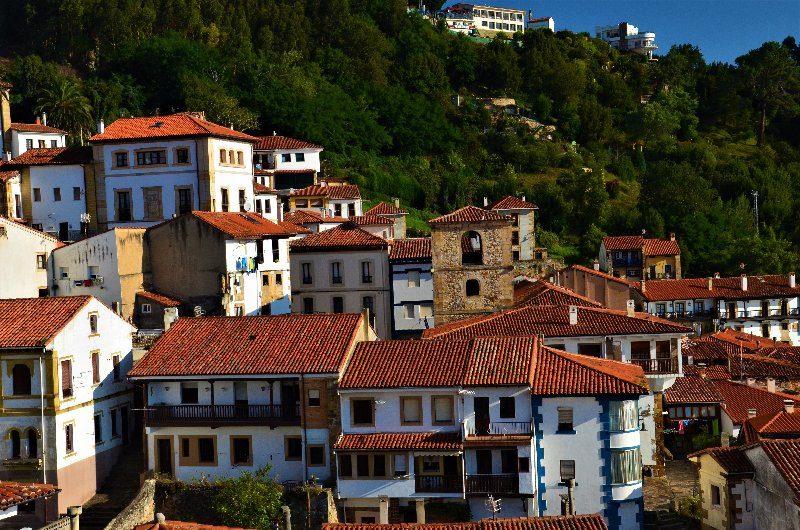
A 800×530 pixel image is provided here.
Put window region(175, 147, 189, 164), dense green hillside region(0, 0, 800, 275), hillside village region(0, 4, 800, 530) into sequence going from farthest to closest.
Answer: dense green hillside region(0, 0, 800, 275)
window region(175, 147, 189, 164)
hillside village region(0, 4, 800, 530)

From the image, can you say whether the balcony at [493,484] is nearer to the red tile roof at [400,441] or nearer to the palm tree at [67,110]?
the red tile roof at [400,441]

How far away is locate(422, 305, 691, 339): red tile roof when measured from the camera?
43484mm

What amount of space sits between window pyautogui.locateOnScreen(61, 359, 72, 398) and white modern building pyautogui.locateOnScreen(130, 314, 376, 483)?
2110mm

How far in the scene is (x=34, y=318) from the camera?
1523 inches

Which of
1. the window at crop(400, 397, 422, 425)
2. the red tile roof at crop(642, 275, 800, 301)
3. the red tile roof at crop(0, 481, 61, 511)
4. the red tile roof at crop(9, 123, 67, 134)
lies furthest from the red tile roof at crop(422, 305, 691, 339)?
the red tile roof at crop(9, 123, 67, 134)

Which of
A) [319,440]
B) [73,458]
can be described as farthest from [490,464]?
[73,458]

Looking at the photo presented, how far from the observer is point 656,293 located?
83.9 m

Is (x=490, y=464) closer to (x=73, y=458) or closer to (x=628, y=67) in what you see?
(x=73, y=458)

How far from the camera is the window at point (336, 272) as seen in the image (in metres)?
55.3

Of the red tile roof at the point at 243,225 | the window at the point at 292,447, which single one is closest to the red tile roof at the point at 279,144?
the red tile roof at the point at 243,225

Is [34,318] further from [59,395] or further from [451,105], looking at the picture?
[451,105]

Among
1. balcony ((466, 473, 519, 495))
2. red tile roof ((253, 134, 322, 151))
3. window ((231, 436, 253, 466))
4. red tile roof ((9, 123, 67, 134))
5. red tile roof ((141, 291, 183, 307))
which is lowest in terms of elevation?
balcony ((466, 473, 519, 495))

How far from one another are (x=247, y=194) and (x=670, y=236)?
5023cm

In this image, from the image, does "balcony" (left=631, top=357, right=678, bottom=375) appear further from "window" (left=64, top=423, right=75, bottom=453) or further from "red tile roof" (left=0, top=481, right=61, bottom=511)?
"red tile roof" (left=0, top=481, right=61, bottom=511)
